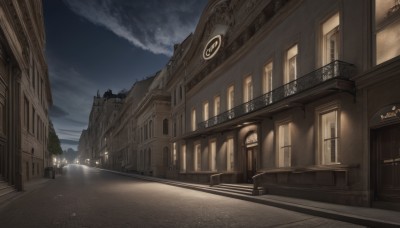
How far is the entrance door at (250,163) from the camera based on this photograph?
21.9 meters

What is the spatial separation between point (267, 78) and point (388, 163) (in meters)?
9.76

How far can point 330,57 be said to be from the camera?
14.6m

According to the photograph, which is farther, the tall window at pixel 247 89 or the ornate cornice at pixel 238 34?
the tall window at pixel 247 89

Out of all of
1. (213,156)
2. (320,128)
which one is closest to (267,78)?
(320,128)

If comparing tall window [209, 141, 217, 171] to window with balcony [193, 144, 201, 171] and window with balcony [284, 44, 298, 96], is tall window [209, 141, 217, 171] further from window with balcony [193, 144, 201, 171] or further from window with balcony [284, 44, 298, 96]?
window with balcony [284, 44, 298, 96]

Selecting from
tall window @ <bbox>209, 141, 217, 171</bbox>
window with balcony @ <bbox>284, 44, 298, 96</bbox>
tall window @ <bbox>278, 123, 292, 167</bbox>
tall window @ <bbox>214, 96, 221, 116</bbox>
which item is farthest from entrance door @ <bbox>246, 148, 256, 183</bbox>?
window with balcony @ <bbox>284, 44, 298, 96</bbox>

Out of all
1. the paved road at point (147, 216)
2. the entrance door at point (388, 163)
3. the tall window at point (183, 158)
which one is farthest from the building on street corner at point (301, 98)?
the paved road at point (147, 216)

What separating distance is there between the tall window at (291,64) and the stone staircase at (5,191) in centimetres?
1442

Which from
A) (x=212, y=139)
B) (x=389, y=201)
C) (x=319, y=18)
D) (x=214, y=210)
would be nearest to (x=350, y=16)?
(x=319, y=18)

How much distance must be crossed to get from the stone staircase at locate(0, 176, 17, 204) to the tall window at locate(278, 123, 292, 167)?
42.7 feet

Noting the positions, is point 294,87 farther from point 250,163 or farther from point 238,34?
point 238,34

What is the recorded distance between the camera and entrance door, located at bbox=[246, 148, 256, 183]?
21922 millimetres

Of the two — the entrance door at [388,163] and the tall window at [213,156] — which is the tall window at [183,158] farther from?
the entrance door at [388,163]

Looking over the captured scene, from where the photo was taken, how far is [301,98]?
14.4 meters
